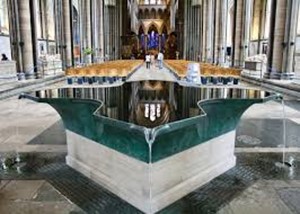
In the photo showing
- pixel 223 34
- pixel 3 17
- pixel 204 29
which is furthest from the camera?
pixel 204 29

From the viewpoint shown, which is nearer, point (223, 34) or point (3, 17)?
point (3, 17)

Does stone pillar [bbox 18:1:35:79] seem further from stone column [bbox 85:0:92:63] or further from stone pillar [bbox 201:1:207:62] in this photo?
stone pillar [bbox 201:1:207:62]

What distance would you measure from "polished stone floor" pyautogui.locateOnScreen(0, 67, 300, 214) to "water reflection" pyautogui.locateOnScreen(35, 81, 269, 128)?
1084mm

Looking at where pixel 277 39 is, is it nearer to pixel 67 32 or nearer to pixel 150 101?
pixel 150 101

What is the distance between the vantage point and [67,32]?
22.5 m

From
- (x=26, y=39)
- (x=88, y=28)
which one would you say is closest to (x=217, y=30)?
(x=88, y=28)

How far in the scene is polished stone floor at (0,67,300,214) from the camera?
3473mm

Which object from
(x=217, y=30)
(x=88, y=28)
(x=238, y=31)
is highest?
(x=88, y=28)

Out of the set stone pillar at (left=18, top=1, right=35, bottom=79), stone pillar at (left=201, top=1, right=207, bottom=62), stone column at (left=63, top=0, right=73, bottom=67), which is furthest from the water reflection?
stone pillar at (left=201, top=1, right=207, bottom=62)

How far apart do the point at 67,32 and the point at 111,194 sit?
820 inches

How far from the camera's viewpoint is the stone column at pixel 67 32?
881 inches

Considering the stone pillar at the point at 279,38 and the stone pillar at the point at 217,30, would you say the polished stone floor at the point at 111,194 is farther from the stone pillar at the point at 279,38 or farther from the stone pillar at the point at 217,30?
the stone pillar at the point at 217,30

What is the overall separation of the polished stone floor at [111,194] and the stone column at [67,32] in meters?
16.5

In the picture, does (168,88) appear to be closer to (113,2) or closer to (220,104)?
(220,104)
